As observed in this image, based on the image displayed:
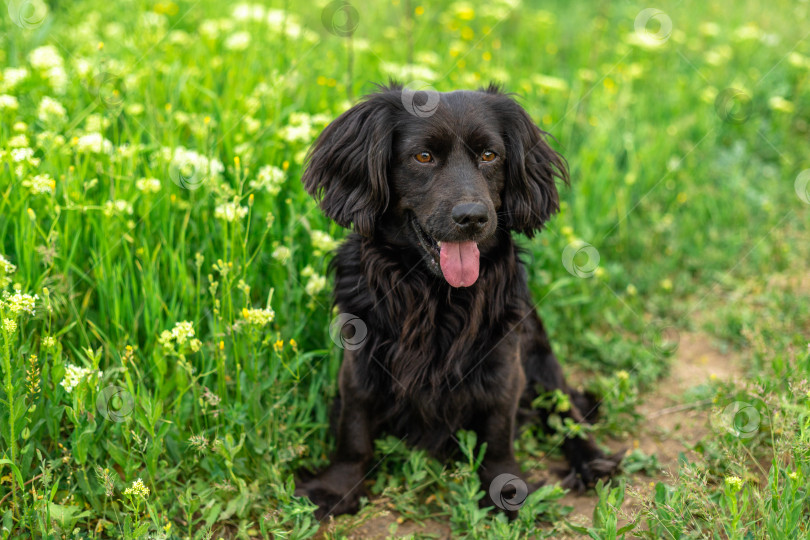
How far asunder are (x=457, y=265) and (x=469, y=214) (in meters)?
0.21

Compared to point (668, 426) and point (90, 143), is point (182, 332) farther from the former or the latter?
point (668, 426)

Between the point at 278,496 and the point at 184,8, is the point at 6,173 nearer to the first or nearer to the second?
the point at 278,496

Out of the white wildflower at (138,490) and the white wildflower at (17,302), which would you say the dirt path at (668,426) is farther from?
the white wildflower at (17,302)

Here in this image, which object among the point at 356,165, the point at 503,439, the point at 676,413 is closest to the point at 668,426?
the point at 676,413

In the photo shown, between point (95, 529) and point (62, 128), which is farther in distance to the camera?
point (62, 128)

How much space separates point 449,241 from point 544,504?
104 cm

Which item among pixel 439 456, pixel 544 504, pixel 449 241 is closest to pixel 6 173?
pixel 449 241

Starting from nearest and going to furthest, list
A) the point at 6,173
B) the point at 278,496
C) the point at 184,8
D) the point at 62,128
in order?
1. the point at 278,496
2. the point at 6,173
3. the point at 62,128
4. the point at 184,8

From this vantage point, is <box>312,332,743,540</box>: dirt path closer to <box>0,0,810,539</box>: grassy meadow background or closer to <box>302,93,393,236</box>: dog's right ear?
<box>0,0,810,539</box>: grassy meadow background

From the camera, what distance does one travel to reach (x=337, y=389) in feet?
9.14

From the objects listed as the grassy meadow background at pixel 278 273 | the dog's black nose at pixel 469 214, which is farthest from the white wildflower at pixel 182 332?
the dog's black nose at pixel 469 214

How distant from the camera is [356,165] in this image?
2406mm

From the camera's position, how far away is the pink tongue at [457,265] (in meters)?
2.24

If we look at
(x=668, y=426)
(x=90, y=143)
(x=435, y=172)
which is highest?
(x=435, y=172)
